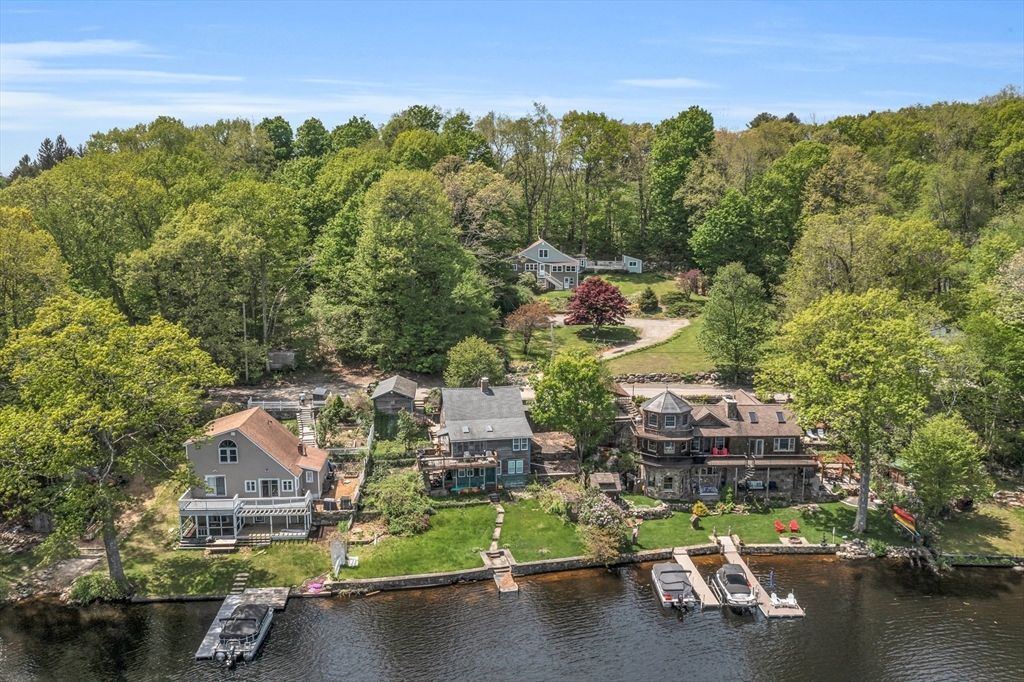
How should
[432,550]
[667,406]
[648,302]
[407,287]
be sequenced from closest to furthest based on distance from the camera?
[432,550] < [667,406] < [407,287] < [648,302]

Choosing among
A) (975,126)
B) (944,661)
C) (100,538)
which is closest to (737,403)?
(944,661)

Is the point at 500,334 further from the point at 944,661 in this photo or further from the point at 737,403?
the point at 944,661

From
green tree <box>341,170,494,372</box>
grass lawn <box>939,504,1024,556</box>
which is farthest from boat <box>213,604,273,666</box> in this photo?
grass lawn <box>939,504,1024,556</box>

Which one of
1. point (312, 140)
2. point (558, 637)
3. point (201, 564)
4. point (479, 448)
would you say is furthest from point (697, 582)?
point (312, 140)

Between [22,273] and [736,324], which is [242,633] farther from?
[736,324]

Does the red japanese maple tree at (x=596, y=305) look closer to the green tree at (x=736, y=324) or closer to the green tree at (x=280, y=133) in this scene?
the green tree at (x=736, y=324)

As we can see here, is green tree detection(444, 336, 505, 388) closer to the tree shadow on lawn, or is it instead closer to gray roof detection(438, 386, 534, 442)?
gray roof detection(438, 386, 534, 442)
